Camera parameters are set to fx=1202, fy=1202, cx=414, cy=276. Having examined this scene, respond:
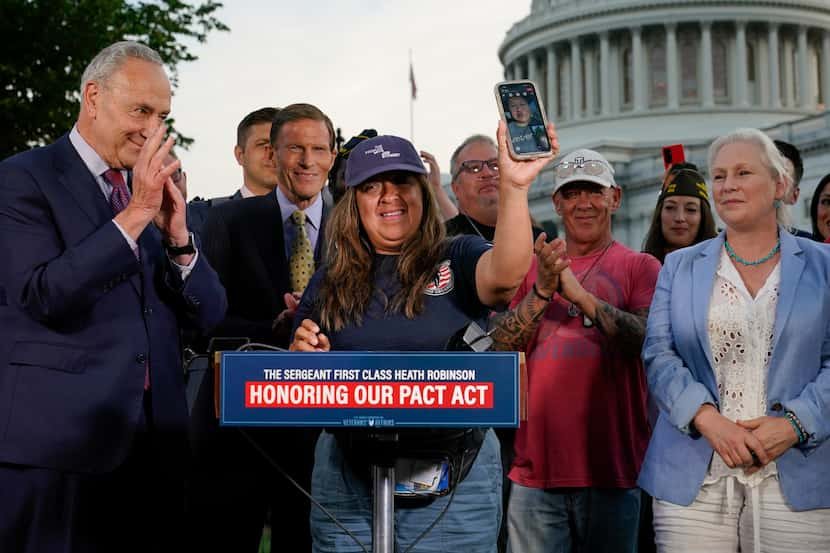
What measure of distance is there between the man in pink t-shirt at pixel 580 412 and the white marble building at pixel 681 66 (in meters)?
67.2

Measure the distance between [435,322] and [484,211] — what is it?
3472mm

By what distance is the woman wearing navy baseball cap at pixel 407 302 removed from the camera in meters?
3.84

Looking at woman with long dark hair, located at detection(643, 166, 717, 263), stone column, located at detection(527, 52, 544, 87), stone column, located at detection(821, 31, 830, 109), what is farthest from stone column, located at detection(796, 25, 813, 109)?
woman with long dark hair, located at detection(643, 166, 717, 263)

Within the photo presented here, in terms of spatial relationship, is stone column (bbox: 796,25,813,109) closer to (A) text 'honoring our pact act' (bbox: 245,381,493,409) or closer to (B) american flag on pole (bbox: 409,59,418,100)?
(B) american flag on pole (bbox: 409,59,418,100)

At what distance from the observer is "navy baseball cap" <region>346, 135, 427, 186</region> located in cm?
416

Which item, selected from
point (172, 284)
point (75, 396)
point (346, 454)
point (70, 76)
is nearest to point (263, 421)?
point (346, 454)

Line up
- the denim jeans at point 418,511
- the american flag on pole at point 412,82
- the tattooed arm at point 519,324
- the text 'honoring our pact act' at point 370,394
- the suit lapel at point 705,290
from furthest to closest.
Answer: the american flag on pole at point 412,82, the tattooed arm at point 519,324, the suit lapel at point 705,290, the denim jeans at point 418,511, the text 'honoring our pact act' at point 370,394

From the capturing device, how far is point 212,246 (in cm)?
634

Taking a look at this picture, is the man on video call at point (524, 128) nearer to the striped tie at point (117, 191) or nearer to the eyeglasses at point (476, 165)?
the striped tie at point (117, 191)

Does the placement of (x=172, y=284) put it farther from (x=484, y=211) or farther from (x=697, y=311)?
(x=484, y=211)

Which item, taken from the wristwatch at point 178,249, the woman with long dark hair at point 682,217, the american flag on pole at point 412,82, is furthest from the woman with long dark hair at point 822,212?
the american flag on pole at point 412,82

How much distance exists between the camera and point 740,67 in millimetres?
75125

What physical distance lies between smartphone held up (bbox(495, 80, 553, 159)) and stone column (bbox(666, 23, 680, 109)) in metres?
73.5

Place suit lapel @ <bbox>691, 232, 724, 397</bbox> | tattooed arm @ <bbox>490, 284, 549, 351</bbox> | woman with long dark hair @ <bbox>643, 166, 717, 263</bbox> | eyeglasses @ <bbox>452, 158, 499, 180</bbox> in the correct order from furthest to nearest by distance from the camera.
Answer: eyeglasses @ <bbox>452, 158, 499, 180</bbox> < woman with long dark hair @ <bbox>643, 166, 717, 263</bbox> < tattooed arm @ <bbox>490, 284, 549, 351</bbox> < suit lapel @ <bbox>691, 232, 724, 397</bbox>
